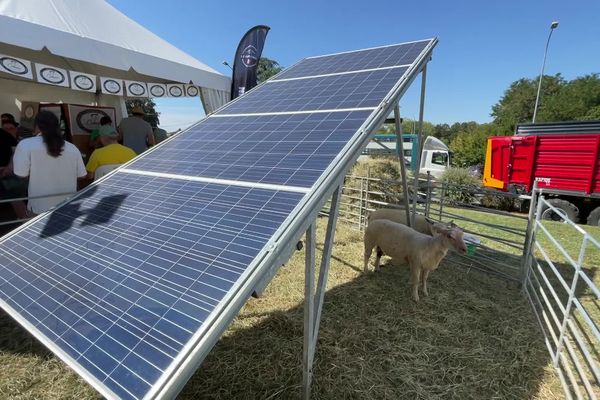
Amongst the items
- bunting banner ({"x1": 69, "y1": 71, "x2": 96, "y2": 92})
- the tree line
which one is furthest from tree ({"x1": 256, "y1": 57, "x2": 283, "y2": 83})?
bunting banner ({"x1": 69, "y1": 71, "x2": 96, "y2": 92})

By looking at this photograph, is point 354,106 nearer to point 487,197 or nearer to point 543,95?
point 487,197

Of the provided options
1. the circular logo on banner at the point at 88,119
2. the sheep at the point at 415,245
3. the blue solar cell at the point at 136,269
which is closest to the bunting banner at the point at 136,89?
the circular logo on banner at the point at 88,119

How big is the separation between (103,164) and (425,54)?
4945 mm

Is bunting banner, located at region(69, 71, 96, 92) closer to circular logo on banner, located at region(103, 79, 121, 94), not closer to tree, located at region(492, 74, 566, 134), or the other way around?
circular logo on banner, located at region(103, 79, 121, 94)

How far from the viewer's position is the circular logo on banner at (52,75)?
18.3 ft

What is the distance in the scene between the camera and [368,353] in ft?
12.2

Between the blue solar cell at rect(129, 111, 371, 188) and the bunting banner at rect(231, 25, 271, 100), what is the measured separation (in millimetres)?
6355

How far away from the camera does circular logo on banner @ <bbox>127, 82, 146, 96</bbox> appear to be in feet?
24.0

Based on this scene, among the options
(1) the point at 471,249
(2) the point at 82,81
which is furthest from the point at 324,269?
(2) the point at 82,81

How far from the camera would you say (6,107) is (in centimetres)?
873

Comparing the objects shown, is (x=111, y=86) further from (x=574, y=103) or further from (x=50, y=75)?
(x=574, y=103)

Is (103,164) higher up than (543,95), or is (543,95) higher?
(543,95)

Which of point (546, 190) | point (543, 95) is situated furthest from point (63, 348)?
point (543, 95)

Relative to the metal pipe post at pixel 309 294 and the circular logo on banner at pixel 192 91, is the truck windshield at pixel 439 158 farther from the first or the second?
the metal pipe post at pixel 309 294
